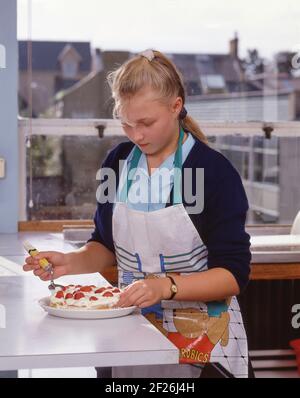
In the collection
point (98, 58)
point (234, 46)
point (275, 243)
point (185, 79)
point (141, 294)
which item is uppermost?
point (234, 46)

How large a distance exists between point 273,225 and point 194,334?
2.22m

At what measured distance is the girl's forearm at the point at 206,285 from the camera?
212 cm

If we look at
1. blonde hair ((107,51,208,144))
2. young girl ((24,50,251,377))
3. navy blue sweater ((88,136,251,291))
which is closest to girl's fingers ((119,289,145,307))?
young girl ((24,50,251,377))

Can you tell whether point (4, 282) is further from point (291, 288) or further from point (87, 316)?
point (291, 288)

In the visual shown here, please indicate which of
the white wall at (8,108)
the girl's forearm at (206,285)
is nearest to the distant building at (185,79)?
the white wall at (8,108)

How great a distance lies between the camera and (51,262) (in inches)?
91.2

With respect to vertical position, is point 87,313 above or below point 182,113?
below

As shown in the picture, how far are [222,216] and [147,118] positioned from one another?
0.32 m

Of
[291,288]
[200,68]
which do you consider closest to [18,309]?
[291,288]

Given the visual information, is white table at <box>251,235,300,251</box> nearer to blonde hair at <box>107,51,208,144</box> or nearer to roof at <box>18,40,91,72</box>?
roof at <box>18,40,91,72</box>

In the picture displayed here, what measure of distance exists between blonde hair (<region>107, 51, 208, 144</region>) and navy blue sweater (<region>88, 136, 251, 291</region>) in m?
0.19

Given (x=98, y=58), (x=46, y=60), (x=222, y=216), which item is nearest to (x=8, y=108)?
(x=98, y=58)

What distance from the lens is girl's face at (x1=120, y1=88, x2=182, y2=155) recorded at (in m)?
2.18

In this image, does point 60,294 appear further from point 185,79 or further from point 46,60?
point 46,60
